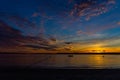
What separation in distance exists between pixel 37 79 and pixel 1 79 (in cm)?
466

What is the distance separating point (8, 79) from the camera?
31.4 metres

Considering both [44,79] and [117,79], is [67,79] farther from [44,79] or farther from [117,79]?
[117,79]

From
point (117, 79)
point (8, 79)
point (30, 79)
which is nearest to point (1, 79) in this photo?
point (8, 79)

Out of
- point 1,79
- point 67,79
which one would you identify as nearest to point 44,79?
point 67,79

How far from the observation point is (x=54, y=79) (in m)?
30.7

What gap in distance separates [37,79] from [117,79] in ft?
33.9

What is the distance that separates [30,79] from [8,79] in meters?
3.05

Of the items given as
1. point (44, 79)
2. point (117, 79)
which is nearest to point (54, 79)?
point (44, 79)

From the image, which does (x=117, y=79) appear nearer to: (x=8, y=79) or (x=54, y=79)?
(x=54, y=79)

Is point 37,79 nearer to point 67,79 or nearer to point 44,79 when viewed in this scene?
point 44,79

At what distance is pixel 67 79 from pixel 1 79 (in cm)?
863

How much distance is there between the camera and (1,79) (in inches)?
1219

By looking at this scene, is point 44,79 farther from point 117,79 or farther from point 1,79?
point 117,79

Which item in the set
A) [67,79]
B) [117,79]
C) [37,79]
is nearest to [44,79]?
[37,79]
